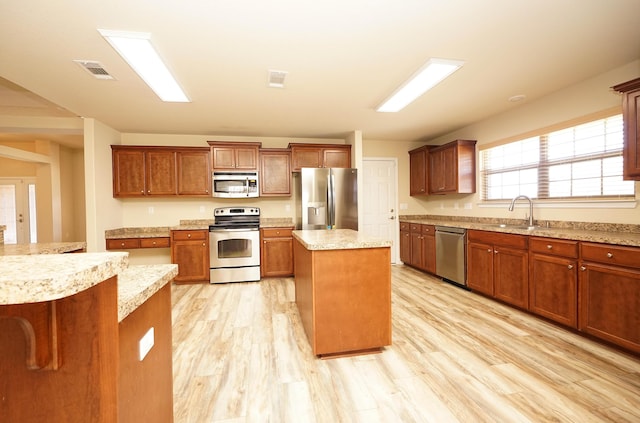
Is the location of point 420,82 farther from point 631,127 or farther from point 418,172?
point 418,172

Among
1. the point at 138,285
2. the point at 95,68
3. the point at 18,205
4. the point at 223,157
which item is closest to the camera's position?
the point at 138,285

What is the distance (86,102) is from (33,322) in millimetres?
3788

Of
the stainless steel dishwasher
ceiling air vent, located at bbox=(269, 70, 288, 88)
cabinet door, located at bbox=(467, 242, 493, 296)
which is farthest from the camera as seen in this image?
the stainless steel dishwasher

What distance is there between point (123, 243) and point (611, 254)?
5714mm

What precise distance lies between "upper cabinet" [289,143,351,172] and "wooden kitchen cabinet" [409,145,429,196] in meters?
1.38

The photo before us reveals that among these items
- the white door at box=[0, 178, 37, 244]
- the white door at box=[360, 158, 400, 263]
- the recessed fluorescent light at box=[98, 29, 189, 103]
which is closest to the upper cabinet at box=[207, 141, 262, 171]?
the recessed fluorescent light at box=[98, 29, 189, 103]

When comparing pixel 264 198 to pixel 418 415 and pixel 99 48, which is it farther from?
pixel 418 415

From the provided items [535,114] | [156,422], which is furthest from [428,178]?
[156,422]

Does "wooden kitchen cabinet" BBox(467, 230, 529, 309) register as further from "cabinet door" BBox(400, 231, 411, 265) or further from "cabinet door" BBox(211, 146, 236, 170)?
"cabinet door" BBox(211, 146, 236, 170)

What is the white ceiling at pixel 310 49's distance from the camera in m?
1.83

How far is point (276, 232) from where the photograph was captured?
179 inches

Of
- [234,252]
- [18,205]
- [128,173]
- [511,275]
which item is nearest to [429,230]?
[511,275]

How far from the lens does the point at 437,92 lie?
319 cm

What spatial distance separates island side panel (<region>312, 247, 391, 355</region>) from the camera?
2.15 meters
